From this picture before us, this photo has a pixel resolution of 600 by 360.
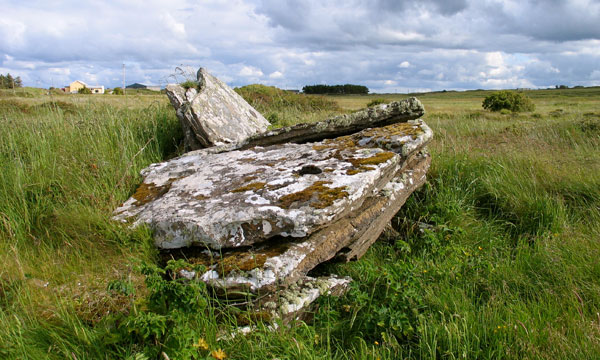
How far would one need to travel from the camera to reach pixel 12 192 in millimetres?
4359

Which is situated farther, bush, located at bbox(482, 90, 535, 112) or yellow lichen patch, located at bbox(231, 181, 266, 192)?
bush, located at bbox(482, 90, 535, 112)

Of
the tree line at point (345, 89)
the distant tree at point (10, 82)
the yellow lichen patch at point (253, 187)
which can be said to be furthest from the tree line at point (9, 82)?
the tree line at point (345, 89)

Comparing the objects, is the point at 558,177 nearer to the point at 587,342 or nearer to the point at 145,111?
the point at 587,342

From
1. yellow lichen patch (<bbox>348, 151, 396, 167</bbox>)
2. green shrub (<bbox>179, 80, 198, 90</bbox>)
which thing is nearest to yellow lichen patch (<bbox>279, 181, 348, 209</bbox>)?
yellow lichen patch (<bbox>348, 151, 396, 167</bbox>)

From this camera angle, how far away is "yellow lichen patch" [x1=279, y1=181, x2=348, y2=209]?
10.7 feet

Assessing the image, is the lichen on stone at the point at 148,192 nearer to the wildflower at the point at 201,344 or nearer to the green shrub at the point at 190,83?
the wildflower at the point at 201,344

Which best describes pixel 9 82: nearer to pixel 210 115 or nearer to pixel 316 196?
pixel 210 115

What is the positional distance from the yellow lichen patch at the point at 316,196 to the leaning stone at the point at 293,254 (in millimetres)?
258

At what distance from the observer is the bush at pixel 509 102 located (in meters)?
34.7

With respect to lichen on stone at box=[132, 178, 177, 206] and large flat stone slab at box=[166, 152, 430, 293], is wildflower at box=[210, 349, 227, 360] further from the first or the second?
lichen on stone at box=[132, 178, 177, 206]

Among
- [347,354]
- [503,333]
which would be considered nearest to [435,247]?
[503,333]

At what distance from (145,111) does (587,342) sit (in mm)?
7176

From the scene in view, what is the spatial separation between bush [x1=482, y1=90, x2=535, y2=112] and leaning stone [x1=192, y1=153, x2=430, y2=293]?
119ft

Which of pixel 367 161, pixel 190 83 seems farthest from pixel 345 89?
pixel 367 161
